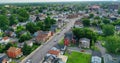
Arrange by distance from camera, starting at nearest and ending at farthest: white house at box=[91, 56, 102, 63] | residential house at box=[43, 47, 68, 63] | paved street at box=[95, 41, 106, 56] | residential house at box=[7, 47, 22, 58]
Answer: residential house at box=[43, 47, 68, 63] → white house at box=[91, 56, 102, 63] → residential house at box=[7, 47, 22, 58] → paved street at box=[95, 41, 106, 56]

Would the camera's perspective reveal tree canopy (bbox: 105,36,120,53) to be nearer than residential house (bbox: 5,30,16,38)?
Yes

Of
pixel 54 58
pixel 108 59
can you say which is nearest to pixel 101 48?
pixel 108 59

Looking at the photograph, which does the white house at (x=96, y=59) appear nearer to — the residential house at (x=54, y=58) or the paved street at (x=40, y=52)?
the residential house at (x=54, y=58)

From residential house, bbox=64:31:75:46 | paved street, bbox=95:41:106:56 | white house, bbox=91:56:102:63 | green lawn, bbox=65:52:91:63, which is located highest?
residential house, bbox=64:31:75:46

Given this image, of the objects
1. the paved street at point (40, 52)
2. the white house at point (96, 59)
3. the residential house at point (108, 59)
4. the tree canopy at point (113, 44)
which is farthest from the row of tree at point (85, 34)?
the white house at point (96, 59)

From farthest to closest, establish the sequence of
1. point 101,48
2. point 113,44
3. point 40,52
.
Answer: point 101,48 < point 40,52 < point 113,44

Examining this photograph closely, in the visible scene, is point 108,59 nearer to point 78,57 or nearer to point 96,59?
point 96,59

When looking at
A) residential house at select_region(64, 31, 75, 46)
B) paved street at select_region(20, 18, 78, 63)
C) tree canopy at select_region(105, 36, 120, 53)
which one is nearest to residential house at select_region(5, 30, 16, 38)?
paved street at select_region(20, 18, 78, 63)

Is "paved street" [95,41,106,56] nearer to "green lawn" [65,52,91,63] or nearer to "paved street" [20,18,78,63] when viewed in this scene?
"green lawn" [65,52,91,63]

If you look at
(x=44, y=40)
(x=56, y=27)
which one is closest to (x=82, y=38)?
(x=44, y=40)
